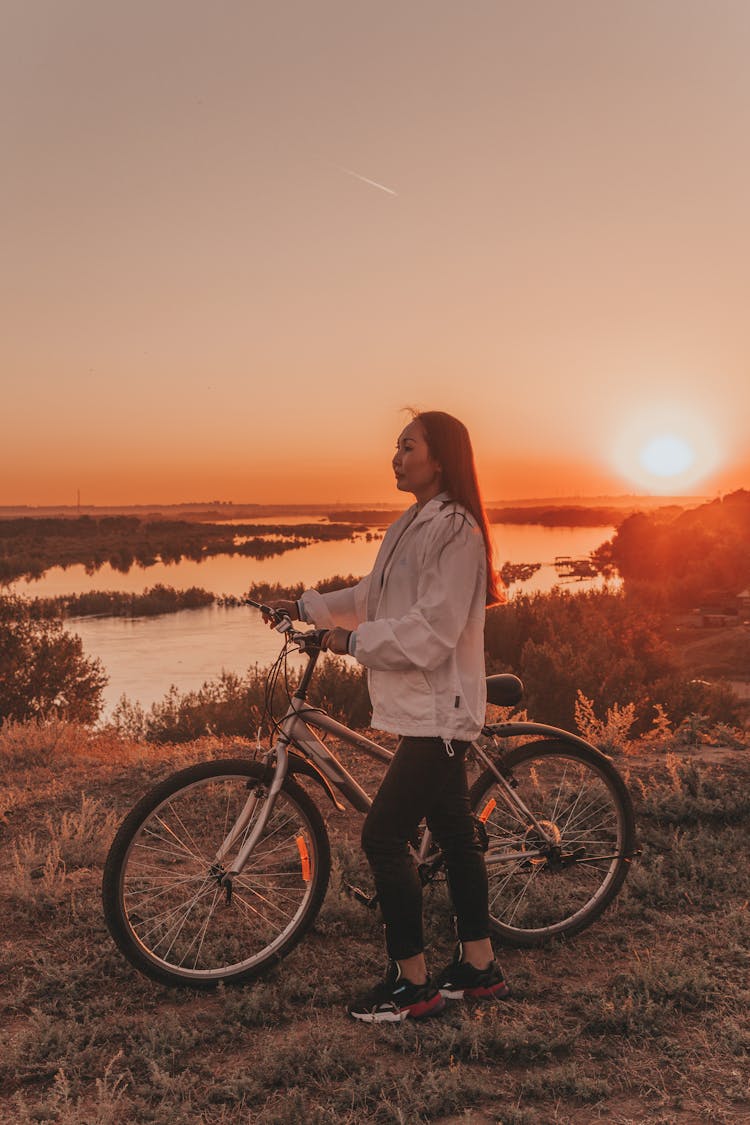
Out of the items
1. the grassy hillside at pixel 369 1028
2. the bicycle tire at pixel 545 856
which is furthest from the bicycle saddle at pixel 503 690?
the grassy hillside at pixel 369 1028

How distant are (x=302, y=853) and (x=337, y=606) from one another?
1.00 metres

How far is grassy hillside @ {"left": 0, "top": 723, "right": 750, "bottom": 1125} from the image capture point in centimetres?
272

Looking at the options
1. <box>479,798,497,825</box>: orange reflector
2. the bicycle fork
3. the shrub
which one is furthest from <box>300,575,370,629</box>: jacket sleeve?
the shrub

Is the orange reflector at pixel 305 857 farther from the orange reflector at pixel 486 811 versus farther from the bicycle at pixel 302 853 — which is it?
the orange reflector at pixel 486 811

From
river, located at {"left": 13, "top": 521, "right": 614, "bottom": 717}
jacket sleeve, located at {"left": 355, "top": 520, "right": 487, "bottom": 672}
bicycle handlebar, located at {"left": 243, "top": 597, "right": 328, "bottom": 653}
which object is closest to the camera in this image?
jacket sleeve, located at {"left": 355, "top": 520, "right": 487, "bottom": 672}

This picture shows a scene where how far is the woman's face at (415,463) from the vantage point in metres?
3.14

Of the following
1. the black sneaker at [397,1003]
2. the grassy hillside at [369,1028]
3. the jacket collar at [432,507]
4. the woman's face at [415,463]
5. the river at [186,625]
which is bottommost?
the river at [186,625]

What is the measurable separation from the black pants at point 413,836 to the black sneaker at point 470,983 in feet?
0.39

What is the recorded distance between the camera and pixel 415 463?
10.3 feet

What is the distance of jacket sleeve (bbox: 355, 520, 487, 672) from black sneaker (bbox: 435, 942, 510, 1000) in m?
1.26

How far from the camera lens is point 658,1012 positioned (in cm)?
322

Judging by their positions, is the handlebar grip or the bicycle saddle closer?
the handlebar grip

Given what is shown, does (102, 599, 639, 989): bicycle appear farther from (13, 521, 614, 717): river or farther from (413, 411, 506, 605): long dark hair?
(13, 521, 614, 717): river

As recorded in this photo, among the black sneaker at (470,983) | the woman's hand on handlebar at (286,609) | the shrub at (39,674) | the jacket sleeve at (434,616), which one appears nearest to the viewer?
the jacket sleeve at (434,616)
